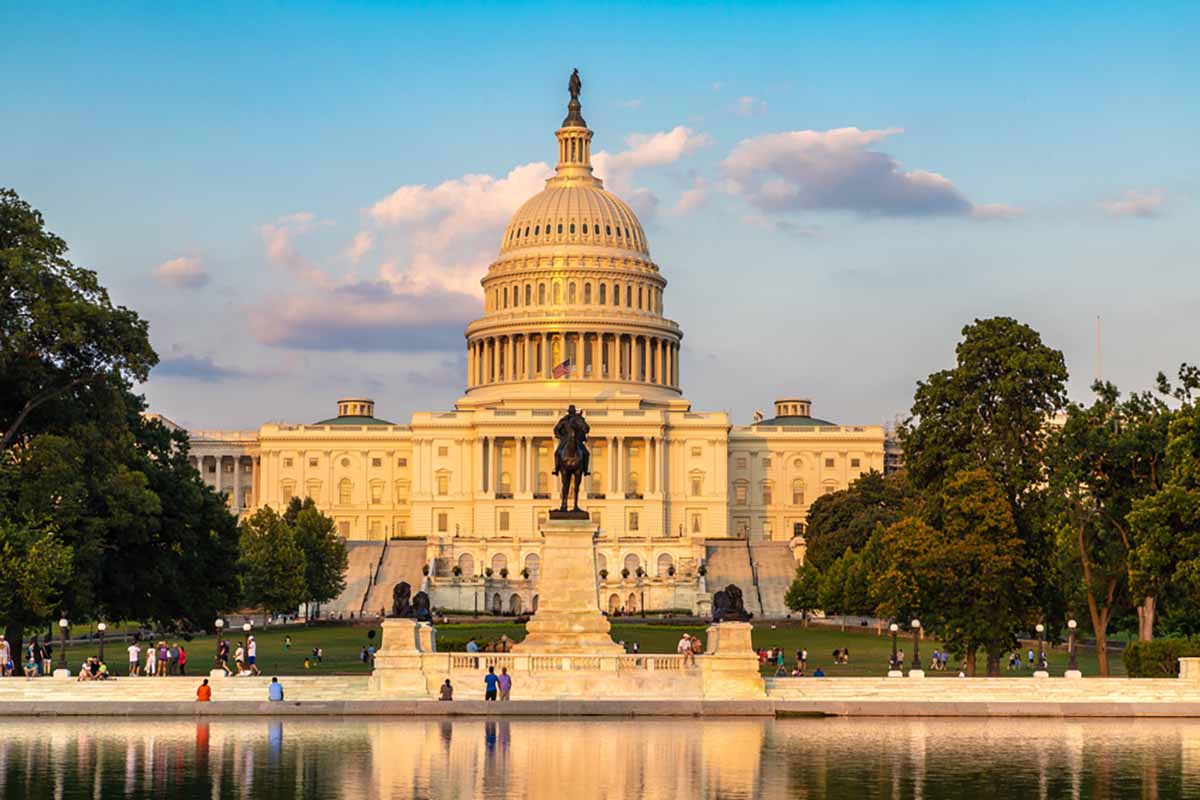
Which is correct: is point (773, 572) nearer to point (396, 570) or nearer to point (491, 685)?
point (396, 570)

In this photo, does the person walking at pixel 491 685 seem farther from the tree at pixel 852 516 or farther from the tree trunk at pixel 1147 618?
the tree at pixel 852 516

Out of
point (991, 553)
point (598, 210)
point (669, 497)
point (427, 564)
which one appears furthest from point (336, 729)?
point (598, 210)

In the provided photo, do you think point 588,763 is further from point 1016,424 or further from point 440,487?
point 440,487

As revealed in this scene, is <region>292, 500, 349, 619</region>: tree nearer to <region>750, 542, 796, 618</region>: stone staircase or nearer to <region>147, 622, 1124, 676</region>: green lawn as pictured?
<region>147, 622, 1124, 676</region>: green lawn

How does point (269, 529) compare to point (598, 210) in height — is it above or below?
below

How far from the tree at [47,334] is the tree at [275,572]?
4261 cm

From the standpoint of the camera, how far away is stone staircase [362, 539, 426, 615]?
128 m

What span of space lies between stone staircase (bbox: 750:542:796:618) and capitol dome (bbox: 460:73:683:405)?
3303 cm

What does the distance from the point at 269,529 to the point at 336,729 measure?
66.8 meters

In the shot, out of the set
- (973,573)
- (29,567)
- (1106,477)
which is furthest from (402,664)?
(1106,477)

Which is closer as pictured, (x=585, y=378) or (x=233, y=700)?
(x=233, y=700)

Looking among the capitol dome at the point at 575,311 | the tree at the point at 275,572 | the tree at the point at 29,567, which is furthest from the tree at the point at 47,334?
the capitol dome at the point at 575,311

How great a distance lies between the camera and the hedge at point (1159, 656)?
53125mm

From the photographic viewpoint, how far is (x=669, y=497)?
169 metres
